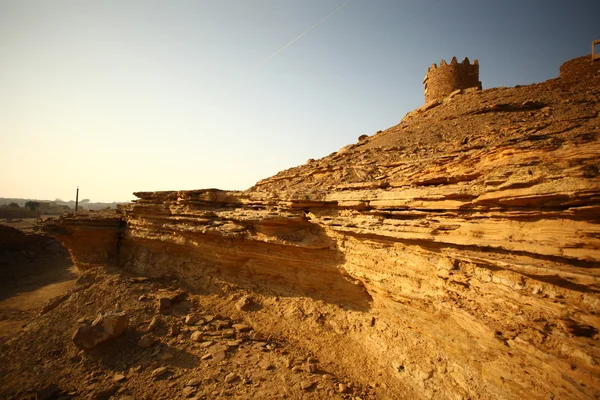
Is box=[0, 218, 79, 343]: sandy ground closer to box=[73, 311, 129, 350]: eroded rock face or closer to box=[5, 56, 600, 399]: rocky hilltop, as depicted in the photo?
box=[73, 311, 129, 350]: eroded rock face

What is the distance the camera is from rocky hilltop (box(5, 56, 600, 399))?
379 centimetres

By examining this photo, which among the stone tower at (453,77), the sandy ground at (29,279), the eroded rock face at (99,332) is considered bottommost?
the sandy ground at (29,279)

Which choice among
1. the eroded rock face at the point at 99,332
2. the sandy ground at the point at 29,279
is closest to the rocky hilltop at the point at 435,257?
the eroded rock face at the point at 99,332

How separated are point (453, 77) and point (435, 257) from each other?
16.1 meters

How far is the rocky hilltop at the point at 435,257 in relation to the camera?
12.4 ft

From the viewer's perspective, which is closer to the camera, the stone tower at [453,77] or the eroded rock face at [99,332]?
the eroded rock face at [99,332]

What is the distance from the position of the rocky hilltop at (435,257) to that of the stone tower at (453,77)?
5853mm

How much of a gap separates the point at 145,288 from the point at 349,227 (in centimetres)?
813

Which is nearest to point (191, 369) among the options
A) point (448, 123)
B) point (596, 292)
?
point (596, 292)

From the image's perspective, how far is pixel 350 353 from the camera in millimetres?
6305

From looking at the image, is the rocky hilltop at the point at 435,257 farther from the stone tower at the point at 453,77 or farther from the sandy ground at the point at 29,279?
the stone tower at the point at 453,77

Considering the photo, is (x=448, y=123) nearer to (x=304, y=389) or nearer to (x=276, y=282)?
(x=276, y=282)

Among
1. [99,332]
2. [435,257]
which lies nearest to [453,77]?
[435,257]

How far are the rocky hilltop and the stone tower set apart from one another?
5.85m
